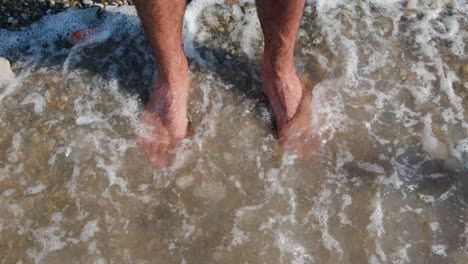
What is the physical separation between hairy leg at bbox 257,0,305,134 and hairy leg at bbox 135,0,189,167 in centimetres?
38

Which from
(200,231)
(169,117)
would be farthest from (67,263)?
(169,117)

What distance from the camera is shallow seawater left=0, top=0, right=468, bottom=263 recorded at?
2.26m

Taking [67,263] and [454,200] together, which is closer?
[67,263]

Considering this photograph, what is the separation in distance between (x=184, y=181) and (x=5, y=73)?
1.18m

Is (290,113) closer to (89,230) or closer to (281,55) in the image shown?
(281,55)

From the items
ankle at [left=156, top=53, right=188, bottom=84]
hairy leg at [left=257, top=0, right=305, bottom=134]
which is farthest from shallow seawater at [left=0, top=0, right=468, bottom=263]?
ankle at [left=156, top=53, right=188, bottom=84]

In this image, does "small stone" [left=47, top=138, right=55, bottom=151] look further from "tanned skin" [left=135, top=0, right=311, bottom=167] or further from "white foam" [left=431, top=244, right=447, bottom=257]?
"white foam" [left=431, top=244, right=447, bottom=257]

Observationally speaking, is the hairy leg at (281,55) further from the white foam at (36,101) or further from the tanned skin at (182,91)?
the white foam at (36,101)

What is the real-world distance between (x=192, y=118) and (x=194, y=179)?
1.18 feet

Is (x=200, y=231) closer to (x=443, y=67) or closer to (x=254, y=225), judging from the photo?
(x=254, y=225)

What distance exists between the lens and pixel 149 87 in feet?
8.98

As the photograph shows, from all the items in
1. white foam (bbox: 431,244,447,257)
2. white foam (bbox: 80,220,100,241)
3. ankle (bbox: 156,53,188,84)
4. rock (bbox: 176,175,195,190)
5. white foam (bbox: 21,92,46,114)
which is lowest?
white foam (bbox: 431,244,447,257)

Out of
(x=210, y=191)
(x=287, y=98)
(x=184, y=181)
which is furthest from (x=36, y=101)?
(x=287, y=98)

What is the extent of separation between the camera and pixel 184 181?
7.93 ft
